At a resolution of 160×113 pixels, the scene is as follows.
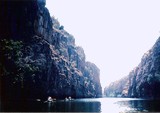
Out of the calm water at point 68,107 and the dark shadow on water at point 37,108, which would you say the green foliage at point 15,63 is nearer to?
the calm water at point 68,107

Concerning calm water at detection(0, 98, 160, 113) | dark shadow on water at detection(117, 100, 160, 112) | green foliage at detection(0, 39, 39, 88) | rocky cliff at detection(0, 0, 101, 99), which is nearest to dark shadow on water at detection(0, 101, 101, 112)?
calm water at detection(0, 98, 160, 113)

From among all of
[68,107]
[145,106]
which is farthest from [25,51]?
[145,106]

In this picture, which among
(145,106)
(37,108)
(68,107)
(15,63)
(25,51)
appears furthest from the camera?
(25,51)

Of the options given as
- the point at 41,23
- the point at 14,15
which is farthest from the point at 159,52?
the point at 14,15

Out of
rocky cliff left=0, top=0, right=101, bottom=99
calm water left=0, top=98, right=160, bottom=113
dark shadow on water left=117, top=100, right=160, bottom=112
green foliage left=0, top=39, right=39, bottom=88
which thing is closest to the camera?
calm water left=0, top=98, right=160, bottom=113

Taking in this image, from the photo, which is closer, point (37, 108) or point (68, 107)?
point (37, 108)

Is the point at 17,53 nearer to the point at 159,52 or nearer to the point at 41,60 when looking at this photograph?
the point at 41,60

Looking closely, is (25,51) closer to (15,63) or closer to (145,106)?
(15,63)

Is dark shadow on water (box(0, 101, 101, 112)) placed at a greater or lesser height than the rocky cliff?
lesser

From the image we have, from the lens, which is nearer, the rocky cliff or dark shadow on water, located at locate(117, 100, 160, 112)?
dark shadow on water, located at locate(117, 100, 160, 112)

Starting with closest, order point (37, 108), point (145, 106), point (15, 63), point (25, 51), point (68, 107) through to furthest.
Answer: point (37, 108) < point (68, 107) < point (145, 106) < point (15, 63) < point (25, 51)

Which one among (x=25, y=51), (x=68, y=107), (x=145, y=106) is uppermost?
(x=25, y=51)

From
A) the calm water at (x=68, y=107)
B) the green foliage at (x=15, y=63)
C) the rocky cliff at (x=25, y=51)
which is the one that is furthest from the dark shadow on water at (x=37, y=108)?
the green foliage at (x=15, y=63)

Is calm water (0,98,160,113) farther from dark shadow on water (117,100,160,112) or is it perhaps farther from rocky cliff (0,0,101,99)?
rocky cliff (0,0,101,99)
